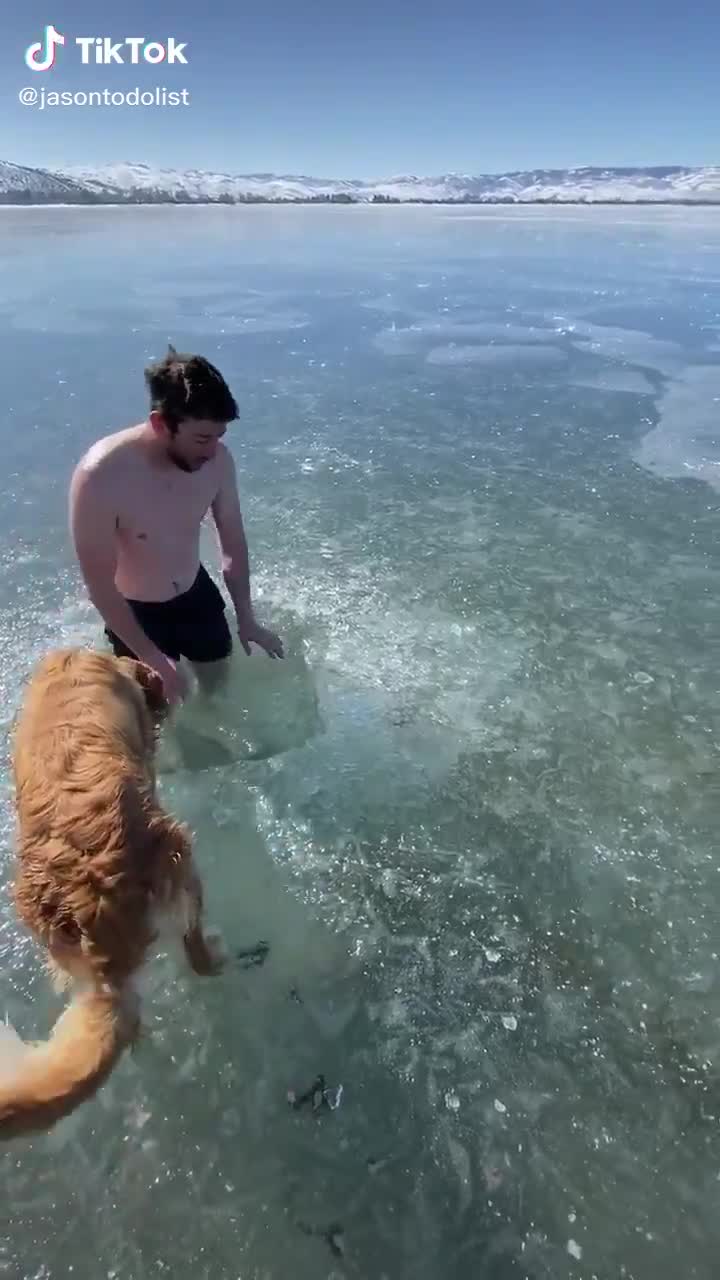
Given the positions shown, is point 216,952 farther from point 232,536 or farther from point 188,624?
point 232,536

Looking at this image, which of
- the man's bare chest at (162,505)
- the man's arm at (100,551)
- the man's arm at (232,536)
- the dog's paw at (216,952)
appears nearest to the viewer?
the dog's paw at (216,952)

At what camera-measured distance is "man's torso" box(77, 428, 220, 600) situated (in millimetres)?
2689

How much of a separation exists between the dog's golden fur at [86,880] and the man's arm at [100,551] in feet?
1.73

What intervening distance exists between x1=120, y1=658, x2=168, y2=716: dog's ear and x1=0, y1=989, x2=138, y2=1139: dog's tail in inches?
45.3

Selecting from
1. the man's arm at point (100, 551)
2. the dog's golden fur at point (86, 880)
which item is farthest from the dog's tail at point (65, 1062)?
the man's arm at point (100, 551)

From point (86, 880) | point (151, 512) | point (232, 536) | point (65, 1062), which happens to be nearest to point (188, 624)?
point (232, 536)

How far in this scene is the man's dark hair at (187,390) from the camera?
2498 mm

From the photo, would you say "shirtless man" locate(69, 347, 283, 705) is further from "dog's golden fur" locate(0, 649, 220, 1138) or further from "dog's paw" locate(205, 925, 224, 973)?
"dog's paw" locate(205, 925, 224, 973)

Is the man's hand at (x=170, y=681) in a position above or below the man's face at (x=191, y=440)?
below

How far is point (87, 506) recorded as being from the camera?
266 centimetres

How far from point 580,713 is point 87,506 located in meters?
2.67

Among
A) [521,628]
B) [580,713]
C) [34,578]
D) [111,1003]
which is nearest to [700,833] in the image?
[580,713]

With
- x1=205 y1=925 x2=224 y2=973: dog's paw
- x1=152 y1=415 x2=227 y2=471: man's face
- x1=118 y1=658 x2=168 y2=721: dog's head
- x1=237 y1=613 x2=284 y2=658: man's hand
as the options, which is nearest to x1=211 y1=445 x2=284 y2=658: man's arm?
x1=237 y1=613 x2=284 y2=658: man's hand

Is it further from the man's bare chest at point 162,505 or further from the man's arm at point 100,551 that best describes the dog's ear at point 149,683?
the man's bare chest at point 162,505
